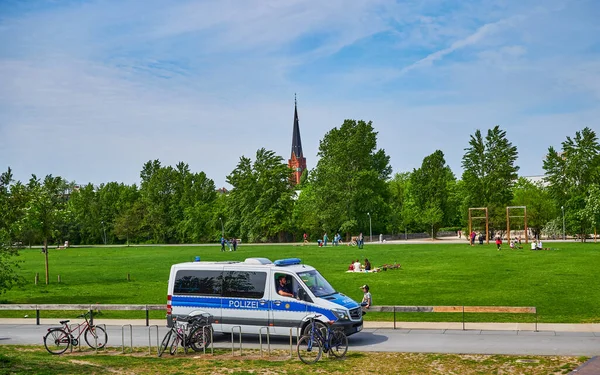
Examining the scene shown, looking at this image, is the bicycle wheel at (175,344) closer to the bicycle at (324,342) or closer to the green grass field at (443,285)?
the bicycle at (324,342)

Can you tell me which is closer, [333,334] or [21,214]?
[333,334]

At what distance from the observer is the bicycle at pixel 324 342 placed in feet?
57.3

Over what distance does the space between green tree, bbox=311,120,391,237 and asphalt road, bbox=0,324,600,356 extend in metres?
82.0

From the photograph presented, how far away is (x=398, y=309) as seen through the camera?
21922mm

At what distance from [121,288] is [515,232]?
327 feet

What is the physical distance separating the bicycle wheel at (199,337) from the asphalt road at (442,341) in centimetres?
111

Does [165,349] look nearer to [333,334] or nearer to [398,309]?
[333,334]

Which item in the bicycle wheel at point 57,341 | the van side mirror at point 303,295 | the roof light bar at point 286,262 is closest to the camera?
the bicycle wheel at point 57,341

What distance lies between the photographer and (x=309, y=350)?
18.0 metres

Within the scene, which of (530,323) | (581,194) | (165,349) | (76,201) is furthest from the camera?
(76,201)

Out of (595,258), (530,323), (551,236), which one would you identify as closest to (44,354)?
(530,323)

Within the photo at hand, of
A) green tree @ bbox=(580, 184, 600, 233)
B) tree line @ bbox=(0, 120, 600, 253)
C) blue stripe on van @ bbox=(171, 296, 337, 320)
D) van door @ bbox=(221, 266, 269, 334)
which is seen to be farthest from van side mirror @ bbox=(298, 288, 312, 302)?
tree line @ bbox=(0, 120, 600, 253)

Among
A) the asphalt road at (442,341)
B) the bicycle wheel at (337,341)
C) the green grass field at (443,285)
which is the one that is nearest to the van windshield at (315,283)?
the asphalt road at (442,341)

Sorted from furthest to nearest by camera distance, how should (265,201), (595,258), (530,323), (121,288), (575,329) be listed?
1. (265,201)
2. (595,258)
3. (121,288)
4. (530,323)
5. (575,329)
